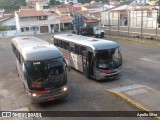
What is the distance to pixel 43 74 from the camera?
47.3ft

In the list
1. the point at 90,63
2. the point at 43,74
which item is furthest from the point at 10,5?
the point at 43,74

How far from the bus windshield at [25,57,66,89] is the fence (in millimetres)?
25212

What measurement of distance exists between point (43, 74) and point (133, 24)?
3057 cm

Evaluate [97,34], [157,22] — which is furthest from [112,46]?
[97,34]

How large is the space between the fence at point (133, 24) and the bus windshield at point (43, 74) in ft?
82.7

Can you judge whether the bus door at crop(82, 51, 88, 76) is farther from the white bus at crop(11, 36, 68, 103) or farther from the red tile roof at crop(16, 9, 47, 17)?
the red tile roof at crop(16, 9, 47, 17)

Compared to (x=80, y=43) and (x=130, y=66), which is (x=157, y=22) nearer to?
(x=130, y=66)

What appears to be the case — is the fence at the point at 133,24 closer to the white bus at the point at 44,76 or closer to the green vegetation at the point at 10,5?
the white bus at the point at 44,76

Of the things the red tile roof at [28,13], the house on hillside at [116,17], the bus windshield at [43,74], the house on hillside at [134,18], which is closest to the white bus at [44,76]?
the bus windshield at [43,74]

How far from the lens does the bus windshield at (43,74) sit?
14.3 metres

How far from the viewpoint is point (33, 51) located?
1520cm

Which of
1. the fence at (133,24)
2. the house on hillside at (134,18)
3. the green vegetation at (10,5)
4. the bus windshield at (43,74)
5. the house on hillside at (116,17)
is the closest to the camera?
the bus windshield at (43,74)

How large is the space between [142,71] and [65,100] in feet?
27.0

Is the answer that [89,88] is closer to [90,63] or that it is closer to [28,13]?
[90,63]
